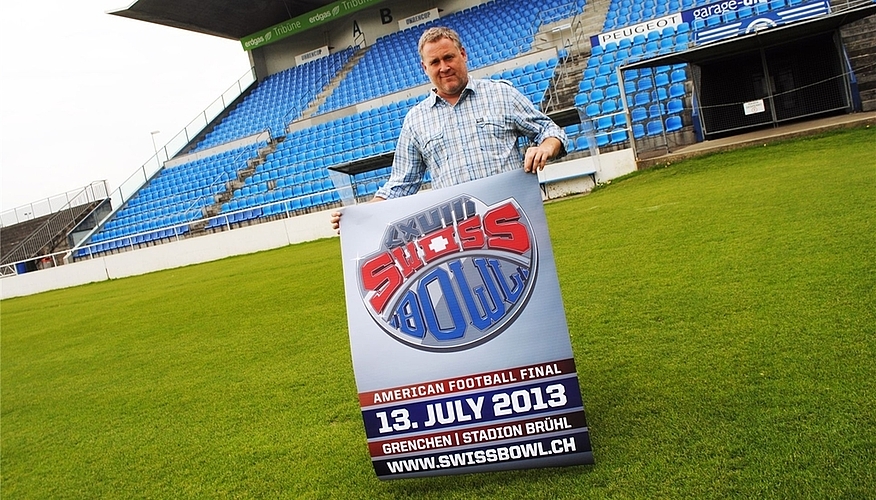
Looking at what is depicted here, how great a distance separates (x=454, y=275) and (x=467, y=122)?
0.73 metres

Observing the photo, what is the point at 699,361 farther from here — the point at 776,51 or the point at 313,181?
the point at 313,181

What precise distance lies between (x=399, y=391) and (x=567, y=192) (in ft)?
33.1

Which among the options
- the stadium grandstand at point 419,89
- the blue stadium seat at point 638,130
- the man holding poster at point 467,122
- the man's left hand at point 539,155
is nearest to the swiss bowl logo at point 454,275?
the man's left hand at point 539,155

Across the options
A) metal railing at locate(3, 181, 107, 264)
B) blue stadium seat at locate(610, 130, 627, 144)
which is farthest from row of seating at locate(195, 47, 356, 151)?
blue stadium seat at locate(610, 130, 627, 144)

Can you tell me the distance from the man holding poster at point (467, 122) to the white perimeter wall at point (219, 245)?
940 cm

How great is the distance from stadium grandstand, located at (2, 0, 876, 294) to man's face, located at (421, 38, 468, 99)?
8.83 metres

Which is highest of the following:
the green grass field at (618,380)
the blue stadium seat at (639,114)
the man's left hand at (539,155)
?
the blue stadium seat at (639,114)

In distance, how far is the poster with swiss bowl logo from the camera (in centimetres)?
243

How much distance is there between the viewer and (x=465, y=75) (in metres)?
2.81

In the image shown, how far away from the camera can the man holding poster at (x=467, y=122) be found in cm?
277

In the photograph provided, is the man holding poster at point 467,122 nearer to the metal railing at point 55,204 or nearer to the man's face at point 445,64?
the man's face at point 445,64

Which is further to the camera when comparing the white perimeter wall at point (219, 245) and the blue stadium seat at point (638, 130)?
the blue stadium seat at point (638, 130)

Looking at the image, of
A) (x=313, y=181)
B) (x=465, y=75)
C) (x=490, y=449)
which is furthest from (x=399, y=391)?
(x=313, y=181)

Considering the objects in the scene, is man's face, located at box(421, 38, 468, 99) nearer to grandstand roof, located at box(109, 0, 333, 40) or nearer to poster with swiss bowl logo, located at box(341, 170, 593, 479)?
poster with swiss bowl logo, located at box(341, 170, 593, 479)
